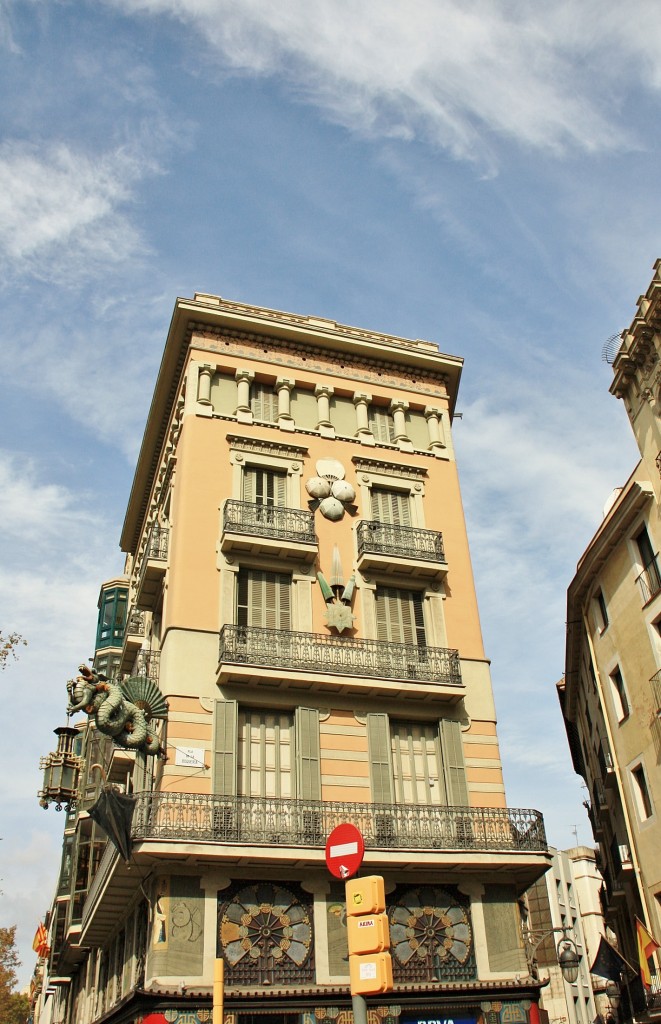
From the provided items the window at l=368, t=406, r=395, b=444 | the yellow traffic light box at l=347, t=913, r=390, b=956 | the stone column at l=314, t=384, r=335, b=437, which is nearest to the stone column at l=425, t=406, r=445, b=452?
the window at l=368, t=406, r=395, b=444

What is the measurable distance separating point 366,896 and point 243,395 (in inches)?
816

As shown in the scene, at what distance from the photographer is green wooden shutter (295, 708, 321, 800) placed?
69.4ft

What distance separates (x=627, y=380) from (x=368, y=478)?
8.20 meters

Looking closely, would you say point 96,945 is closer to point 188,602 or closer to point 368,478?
point 188,602

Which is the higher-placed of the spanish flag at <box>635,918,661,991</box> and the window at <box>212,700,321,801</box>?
the window at <box>212,700,321,801</box>

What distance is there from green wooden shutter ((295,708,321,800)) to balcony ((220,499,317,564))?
4.45 meters

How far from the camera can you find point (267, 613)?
23.8 meters

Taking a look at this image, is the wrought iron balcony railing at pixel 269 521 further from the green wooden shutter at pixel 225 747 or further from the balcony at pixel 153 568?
the green wooden shutter at pixel 225 747

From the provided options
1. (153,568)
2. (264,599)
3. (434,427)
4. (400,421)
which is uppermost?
(434,427)

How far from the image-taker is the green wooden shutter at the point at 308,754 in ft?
69.4

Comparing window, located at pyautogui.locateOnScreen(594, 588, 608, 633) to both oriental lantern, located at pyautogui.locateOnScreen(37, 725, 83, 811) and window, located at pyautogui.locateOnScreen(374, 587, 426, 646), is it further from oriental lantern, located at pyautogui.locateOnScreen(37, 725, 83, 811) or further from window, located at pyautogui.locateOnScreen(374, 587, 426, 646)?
oriental lantern, located at pyautogui.locateOnScreen(37, 725, 83, 811)

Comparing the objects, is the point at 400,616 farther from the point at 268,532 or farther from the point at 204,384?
the point at 204,384

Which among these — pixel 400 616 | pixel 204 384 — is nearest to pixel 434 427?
pixel 400 616

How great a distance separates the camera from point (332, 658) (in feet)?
75.4
